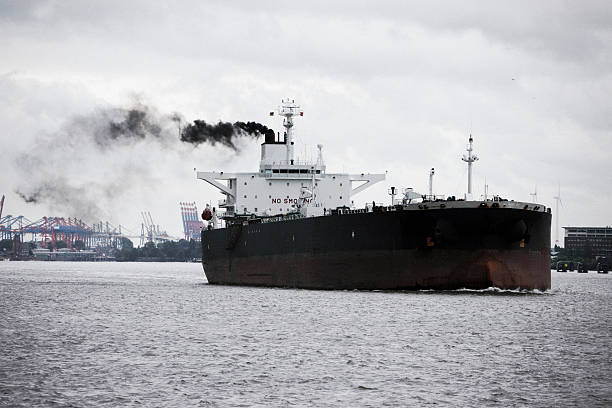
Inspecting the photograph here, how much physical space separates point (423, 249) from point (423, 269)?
0.90 m

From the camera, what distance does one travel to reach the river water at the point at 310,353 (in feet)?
54.1

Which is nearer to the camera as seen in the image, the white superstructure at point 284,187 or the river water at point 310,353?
the river water at point 310,353

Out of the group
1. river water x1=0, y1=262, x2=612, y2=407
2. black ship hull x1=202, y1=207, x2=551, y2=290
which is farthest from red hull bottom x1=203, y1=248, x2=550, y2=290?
river water x1=0, y1=262, x2=612, y2=407

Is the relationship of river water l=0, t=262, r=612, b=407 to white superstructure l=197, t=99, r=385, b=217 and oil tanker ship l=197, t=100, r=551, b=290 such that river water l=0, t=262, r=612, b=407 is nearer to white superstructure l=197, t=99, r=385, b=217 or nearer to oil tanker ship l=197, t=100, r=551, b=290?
A: oil tanker ship l=197, t=100, r=551, b=290

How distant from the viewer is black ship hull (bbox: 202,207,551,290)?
35625mm

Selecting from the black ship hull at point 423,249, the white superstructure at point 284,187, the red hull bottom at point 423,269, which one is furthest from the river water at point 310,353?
the white superstructure at point 284,187

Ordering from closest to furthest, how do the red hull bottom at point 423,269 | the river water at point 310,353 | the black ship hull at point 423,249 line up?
1. the river water at point 310,353
2. the black ship hull at point 423,249
3. the red hull bottom at point 423,269

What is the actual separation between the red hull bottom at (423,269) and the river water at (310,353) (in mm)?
1101

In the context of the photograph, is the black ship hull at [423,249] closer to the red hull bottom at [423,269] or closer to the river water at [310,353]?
the red hull bottom at [423,269]

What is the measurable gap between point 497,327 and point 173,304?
592 inches

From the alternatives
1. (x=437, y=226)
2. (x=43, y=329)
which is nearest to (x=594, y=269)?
(x=437, y=226)

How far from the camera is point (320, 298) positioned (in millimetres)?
36562

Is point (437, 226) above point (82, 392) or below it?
above

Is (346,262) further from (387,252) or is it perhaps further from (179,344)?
(179,344)
